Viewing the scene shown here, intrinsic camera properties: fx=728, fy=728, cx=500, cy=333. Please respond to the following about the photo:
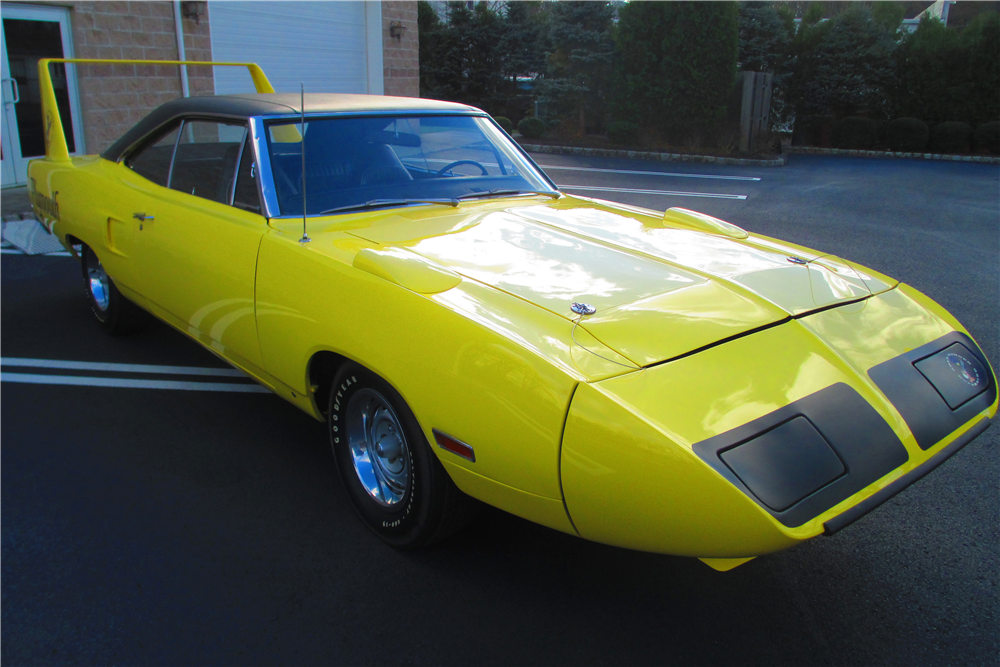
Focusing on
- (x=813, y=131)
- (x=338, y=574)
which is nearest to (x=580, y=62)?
(x=813, y=131)

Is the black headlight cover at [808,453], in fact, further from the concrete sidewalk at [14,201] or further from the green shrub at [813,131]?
the green shrub at [813,131]

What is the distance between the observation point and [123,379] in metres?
4.00

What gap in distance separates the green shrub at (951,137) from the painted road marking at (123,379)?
17.2m

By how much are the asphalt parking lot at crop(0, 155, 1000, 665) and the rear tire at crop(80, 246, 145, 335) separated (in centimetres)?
74

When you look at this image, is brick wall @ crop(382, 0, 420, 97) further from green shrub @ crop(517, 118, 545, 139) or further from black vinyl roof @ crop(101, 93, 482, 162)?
black vinyl roof @ crop(101, 93, 482, 162)

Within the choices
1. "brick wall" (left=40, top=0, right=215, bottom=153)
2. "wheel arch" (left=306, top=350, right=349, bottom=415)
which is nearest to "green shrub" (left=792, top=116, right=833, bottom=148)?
"brick wall" (left=40, top=0, right=215, bottom=153)

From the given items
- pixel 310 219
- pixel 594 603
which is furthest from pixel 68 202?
pixel 594 603

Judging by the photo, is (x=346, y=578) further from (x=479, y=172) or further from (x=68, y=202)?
(x=68, y=202)

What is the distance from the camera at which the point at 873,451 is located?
1926 millimetres

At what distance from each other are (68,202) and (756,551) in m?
4.34

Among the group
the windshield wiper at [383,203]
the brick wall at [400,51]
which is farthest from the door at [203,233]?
the brick wall at [400,51]

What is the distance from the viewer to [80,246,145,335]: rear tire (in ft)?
14.3

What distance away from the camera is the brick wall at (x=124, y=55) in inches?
377

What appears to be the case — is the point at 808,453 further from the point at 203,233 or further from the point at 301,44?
the point at 301,44
